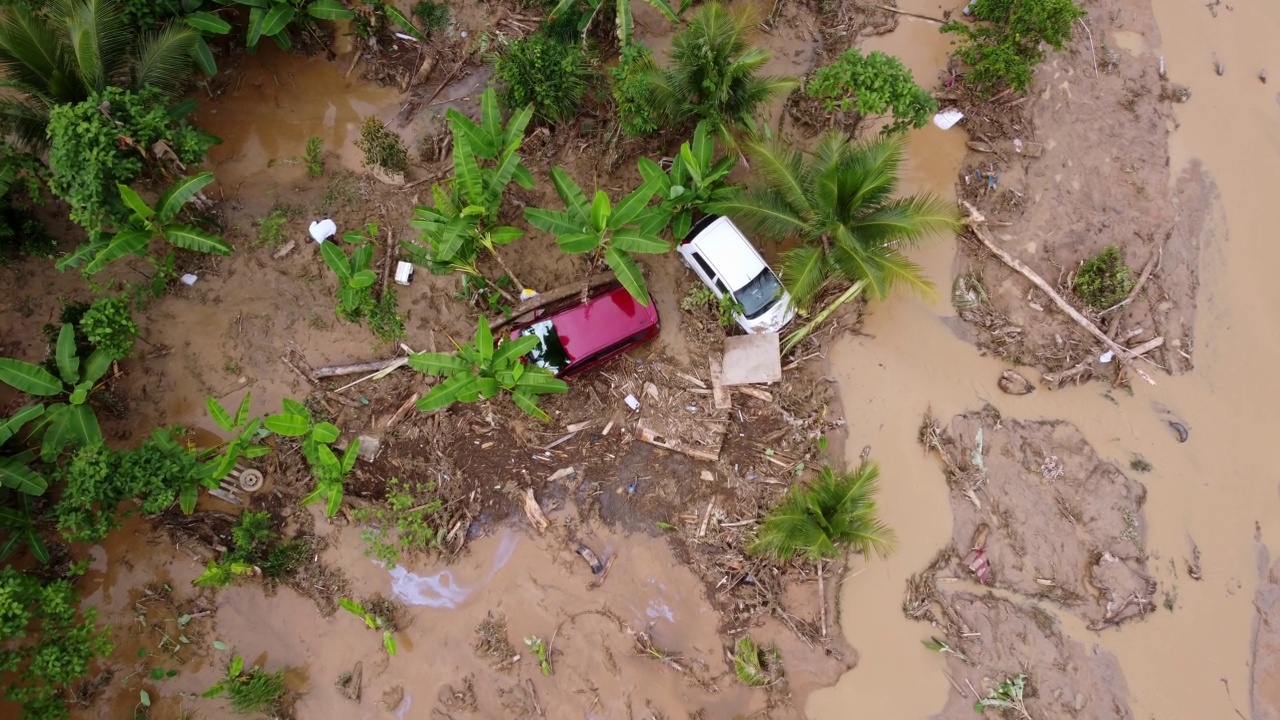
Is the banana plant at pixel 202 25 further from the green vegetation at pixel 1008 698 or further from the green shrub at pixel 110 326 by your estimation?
the green vegetation at pixel 1008 698

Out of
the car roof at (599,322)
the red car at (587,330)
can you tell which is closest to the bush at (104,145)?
the red car at (587,330)

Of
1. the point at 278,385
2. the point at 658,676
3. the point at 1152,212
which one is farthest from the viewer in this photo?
the point at 1152,212

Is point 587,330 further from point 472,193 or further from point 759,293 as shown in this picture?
point 759,293

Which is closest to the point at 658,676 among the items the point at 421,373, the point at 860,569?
the point at 860,569

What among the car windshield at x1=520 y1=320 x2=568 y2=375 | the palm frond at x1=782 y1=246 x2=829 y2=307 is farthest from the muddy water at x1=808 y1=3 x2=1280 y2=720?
the car windshield at x1=520 y1=320 x2=568 y2=375

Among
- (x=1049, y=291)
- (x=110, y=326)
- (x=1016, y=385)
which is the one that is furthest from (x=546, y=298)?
(x=1049, y=291)

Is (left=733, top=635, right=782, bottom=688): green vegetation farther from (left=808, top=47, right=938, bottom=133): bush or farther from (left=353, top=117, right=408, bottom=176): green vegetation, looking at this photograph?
(left=353, top=117, right=408, bottom=176): green vegetation

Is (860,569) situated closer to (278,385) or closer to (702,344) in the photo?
(702,344)
